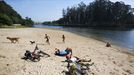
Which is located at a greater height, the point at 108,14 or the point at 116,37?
the point at 108,14

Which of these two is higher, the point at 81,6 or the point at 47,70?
the point at 81,6

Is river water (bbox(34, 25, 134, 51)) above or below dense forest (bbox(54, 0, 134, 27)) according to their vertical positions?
below

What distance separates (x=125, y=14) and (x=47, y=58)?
119m

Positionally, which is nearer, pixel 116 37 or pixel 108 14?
pixel 116 37

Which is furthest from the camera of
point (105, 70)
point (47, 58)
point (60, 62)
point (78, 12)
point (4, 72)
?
point (78, 12)

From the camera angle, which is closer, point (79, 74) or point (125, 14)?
point (79, 74)

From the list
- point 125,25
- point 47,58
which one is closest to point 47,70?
point 47,58

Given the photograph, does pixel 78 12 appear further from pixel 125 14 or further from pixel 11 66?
pixel 11 66

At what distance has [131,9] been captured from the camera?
129 metres

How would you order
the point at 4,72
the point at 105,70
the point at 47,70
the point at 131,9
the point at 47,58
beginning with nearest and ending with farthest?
the point at 4,72, the point at 47,70, the point at 105,70, the point at 47,58, the point at 131,9

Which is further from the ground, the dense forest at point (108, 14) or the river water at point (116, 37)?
the dense forest at point (108, 14)

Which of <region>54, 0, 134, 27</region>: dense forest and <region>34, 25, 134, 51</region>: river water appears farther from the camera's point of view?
<region>54, 0, 134, 27</region>: dense forest

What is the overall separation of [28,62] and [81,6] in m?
141

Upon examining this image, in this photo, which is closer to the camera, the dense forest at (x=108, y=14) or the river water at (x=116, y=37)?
the river water at (x=116, y=37)
